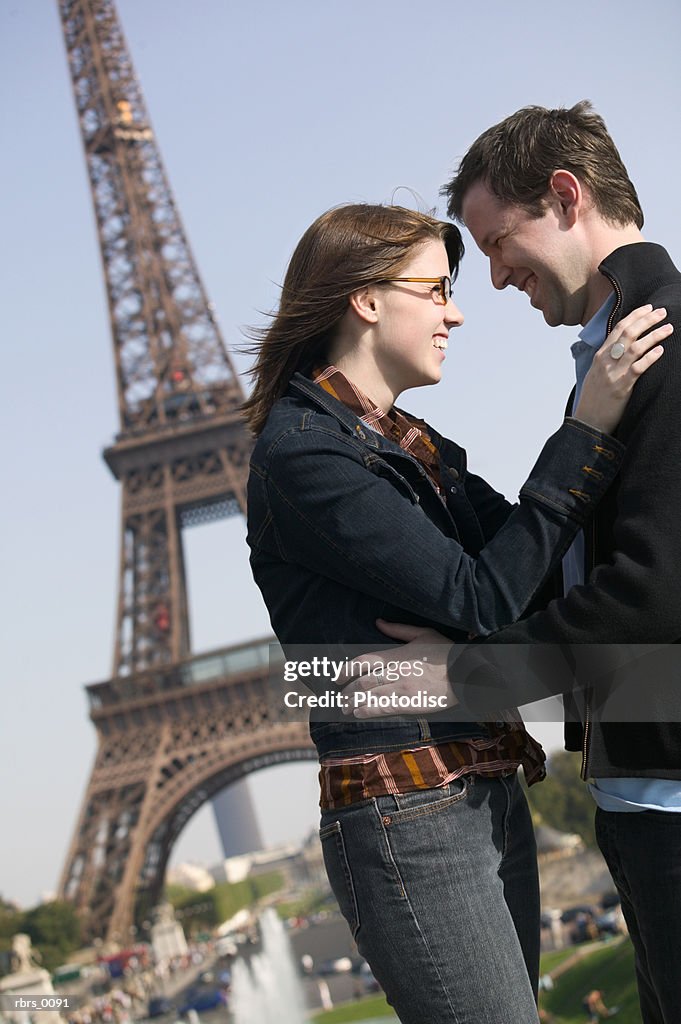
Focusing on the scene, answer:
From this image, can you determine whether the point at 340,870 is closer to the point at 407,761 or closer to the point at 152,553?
the point at 407,761

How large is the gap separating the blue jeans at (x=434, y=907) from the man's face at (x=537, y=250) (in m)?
1.00

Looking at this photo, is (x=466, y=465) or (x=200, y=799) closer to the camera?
(x=466, y=465)

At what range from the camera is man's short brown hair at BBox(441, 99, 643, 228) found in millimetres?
2262

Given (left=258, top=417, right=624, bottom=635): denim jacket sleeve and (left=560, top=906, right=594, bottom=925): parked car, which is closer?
(left=258, top=417, right=624, bottom=635): denim jacket sleeve

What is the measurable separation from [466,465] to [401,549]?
2.22 ft

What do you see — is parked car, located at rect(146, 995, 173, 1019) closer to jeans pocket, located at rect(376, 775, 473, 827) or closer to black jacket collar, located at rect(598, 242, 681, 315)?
jeans pocket, located at rect(376, 775, 473, 827)

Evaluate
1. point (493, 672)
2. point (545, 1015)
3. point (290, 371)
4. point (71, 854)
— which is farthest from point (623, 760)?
point (71, 854)

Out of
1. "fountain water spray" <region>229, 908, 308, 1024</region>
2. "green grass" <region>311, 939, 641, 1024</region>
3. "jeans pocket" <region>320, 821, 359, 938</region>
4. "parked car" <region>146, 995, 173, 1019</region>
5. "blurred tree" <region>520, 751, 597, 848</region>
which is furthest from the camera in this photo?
"blurred tree" <region>520, 751, 597, 848</region>

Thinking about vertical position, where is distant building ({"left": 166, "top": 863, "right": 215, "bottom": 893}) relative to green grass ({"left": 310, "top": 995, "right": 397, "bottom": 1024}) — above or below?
above

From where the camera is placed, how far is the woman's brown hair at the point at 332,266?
2229 mm

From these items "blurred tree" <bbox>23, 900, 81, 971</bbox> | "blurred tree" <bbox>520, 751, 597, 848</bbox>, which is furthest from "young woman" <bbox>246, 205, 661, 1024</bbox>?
"blurred tree" <bbox>520, 751, 597, 848</bbox>

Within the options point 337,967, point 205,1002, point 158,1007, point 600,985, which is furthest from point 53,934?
point 600,985

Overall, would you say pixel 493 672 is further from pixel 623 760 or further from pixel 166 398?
pixel 166 398

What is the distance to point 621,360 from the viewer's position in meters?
2.04
